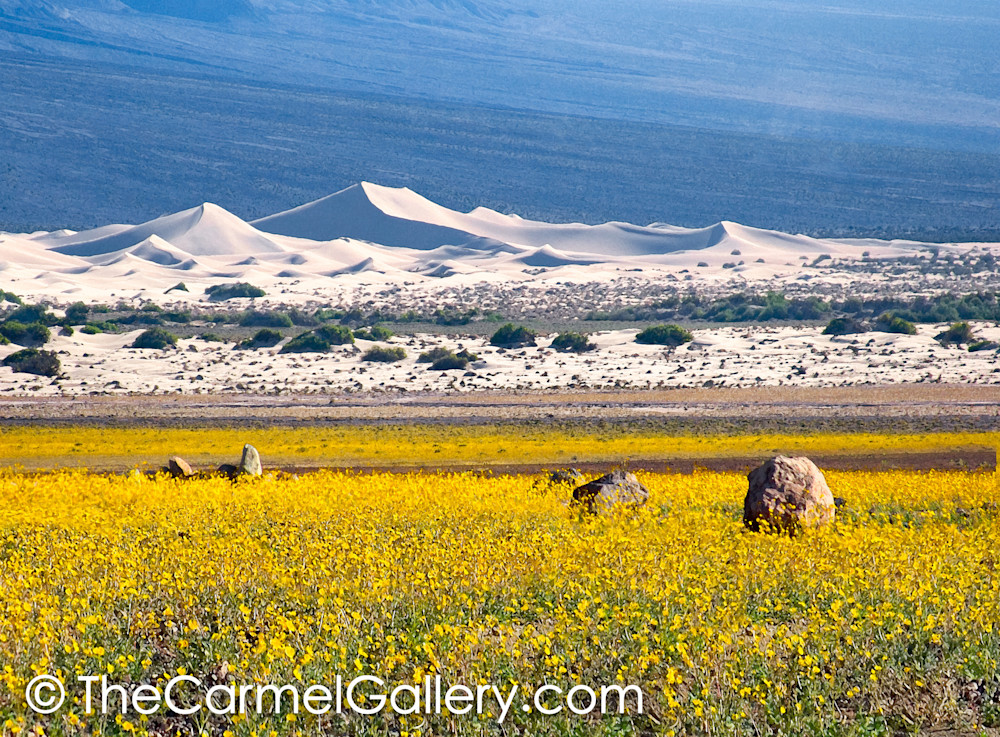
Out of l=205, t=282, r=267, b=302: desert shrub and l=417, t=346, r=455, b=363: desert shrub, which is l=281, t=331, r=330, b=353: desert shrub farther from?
l=205, t=282, r=267, b=302: desert shrub

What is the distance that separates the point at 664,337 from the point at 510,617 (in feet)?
122

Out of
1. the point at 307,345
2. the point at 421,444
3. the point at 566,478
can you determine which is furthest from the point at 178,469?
the point at 307,345

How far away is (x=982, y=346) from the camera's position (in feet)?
140

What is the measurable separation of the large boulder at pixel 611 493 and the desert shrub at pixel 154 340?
31082 mm

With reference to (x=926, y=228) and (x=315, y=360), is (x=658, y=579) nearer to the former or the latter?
(x=315, y=360)

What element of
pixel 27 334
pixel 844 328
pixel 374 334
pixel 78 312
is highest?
pixel 844 328

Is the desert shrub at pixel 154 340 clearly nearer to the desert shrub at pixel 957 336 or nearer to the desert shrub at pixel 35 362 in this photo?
the desert shrub at pixel 35 362

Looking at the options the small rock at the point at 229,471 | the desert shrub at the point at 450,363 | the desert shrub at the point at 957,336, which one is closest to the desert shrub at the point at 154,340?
the desert shrub at the point at 450,363

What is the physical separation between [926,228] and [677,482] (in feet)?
Result: 478

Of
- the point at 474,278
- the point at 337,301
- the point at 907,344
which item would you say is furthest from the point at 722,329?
the point at 474,278

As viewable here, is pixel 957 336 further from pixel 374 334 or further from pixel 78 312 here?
pixel 78 312

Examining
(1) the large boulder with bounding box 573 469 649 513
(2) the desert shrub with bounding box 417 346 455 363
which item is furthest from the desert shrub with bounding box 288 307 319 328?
(1) the large boulder with bounding box 573 469 649 513

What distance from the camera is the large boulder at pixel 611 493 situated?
14562 millimetres

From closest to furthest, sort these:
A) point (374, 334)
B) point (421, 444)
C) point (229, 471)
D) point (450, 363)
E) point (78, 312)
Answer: point (229, 471) < point (421, 444) < point (450, 363) < point (374, 334) < point (78, 312)
